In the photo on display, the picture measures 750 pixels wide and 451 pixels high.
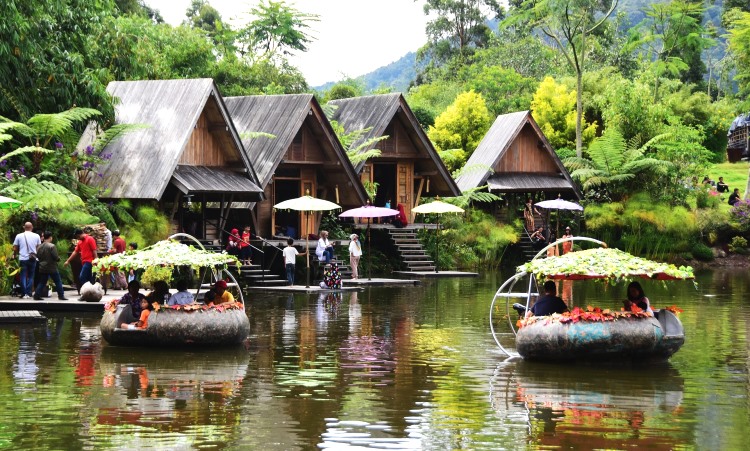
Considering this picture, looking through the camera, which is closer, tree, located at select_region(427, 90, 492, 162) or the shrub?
the shrub

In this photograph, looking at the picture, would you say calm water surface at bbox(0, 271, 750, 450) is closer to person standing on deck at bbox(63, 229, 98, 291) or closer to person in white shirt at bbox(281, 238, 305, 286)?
person standing on deck at bbox(63, 229, 98, 291)

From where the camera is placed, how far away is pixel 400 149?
148ft

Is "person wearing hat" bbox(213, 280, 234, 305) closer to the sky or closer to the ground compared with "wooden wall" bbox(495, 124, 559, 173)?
closer to the ground

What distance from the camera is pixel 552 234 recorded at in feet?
163

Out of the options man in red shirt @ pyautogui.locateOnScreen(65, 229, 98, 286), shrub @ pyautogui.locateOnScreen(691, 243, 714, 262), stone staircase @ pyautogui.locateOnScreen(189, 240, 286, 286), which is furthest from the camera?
shrub @ pyautogui.locateOnScreen(691, 243, 714, 262)

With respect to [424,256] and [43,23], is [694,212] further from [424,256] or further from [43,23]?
[43,23]

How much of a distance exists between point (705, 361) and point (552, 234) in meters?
30.5

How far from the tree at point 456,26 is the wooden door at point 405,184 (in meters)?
39.9

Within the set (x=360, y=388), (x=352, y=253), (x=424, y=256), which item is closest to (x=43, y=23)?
(x=352, y=253)

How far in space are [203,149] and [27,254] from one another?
11933 mm

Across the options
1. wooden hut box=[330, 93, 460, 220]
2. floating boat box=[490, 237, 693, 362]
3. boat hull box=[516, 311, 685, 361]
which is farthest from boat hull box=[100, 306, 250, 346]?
wooden hut box=[330, 93, 460, 220]

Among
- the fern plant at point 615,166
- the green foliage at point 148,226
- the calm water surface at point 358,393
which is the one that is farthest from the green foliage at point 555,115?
the calm water surface at point 358,393

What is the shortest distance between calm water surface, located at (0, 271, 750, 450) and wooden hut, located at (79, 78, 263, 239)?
1043cm

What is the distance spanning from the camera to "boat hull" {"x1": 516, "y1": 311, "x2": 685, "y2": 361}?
18.3 meters
